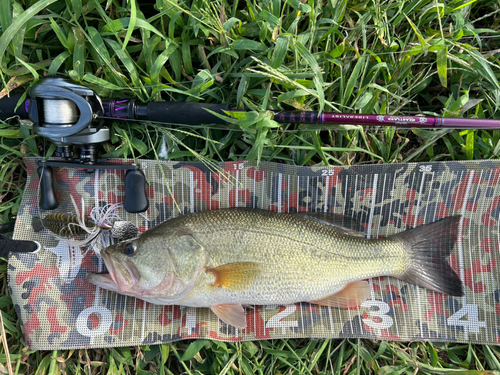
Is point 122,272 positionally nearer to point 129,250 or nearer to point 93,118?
point 129,250

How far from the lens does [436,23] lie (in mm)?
2287

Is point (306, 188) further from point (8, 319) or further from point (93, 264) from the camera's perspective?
point (8, 319)

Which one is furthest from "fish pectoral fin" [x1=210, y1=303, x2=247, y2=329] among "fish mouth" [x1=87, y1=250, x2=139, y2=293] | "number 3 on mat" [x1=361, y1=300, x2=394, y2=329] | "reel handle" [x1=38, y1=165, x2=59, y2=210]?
"reel handle" [x1=38, y1=165, x2=59, y2=210]

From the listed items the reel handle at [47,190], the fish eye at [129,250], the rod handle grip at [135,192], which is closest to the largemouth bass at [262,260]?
the fish eye at [129,250]

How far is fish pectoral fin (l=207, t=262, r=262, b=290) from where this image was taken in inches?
76.7

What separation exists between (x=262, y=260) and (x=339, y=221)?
0.67 metres

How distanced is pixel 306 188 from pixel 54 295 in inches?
78.2

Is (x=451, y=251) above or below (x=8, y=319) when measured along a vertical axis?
above

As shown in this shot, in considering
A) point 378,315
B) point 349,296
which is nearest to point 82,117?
point 349,296

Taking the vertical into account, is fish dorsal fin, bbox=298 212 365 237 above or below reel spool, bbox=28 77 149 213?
below

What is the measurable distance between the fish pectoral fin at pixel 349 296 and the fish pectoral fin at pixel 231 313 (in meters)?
0.59

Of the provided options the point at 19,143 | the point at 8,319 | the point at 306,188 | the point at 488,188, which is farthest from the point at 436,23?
the point at 8,319

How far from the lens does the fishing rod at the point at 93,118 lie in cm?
178

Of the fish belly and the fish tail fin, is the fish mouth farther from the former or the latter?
the fish tail fin
